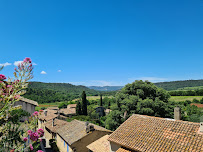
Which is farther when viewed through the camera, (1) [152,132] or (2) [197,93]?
(2) [197,93]

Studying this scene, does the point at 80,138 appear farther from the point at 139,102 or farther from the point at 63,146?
the point at 139,102

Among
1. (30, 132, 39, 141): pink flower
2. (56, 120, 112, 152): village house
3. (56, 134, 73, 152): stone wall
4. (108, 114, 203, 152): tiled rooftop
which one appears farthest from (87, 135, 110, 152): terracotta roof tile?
(30, 132, 39, 141): pink flower

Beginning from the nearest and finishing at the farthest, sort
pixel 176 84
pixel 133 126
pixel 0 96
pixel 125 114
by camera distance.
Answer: pixel 0 96 < pixel 133 126 < pixel 125 114 < pixel 176 84

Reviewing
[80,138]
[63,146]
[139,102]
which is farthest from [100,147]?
[139,102]

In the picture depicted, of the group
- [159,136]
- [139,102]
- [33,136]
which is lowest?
[159,136]

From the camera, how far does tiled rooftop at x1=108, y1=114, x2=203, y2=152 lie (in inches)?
360

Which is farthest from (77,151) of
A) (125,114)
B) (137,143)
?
(137,143)

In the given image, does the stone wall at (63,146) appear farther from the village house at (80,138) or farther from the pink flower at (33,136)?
the pink flower at (33,136)

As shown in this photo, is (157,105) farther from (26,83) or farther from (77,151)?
(26,83)

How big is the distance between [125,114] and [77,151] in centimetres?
851

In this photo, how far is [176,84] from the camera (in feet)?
586

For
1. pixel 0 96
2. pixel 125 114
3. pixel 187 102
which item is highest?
pixel 0 96

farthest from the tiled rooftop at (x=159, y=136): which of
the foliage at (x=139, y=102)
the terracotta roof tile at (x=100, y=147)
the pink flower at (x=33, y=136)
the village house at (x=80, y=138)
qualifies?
the pink flower at (x=33, y=136)

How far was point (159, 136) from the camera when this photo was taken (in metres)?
10.5
